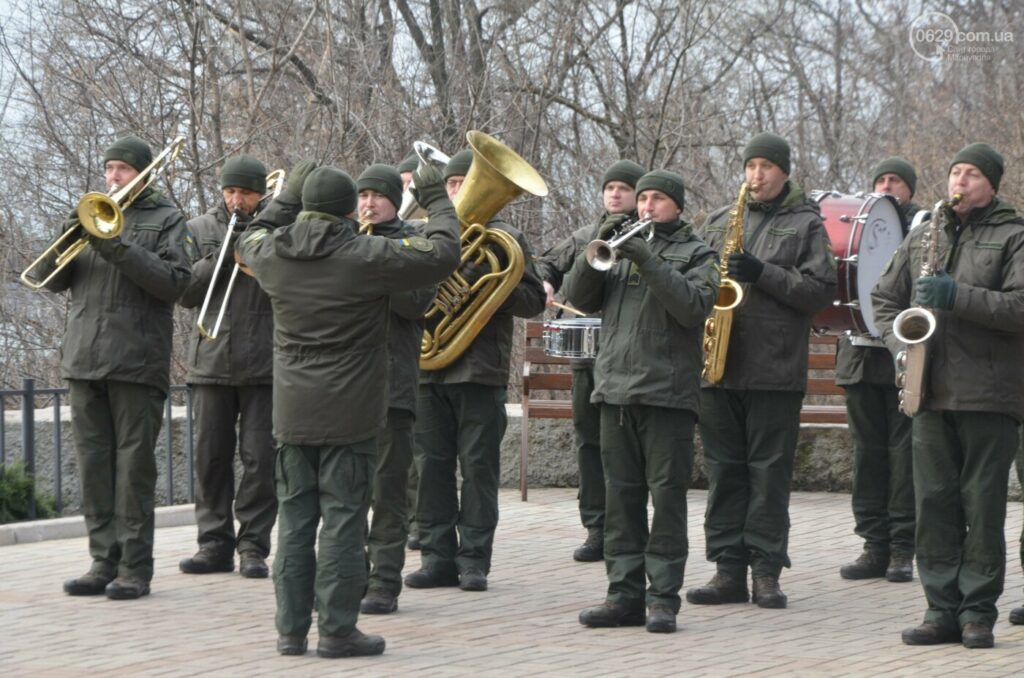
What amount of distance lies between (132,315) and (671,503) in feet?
9.00

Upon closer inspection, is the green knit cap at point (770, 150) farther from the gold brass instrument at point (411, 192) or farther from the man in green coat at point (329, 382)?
the man in green coat at point (329, 382)

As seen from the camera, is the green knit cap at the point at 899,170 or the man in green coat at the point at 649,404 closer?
the man in green coat at the point at 649,404

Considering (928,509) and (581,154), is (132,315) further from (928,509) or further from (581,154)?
(581,154)

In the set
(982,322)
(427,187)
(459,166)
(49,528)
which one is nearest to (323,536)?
(427,187)

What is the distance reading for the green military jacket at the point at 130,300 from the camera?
8.32 m

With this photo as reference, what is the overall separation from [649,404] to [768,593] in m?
1.25

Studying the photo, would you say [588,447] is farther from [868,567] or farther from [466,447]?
[868,567]

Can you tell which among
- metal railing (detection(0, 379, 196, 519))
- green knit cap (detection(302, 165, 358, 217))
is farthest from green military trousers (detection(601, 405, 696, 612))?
metal railing (detection(0, 379, 196, 519))

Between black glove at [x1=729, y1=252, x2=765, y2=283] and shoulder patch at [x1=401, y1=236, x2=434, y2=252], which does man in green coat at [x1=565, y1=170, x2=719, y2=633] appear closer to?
black glove at [x1=729, y1=252, x2=765, y2=283]

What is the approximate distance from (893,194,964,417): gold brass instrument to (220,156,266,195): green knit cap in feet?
11.1

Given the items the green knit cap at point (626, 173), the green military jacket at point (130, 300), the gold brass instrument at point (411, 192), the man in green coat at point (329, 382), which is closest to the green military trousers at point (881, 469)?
the green knit cap at point (626, 173)

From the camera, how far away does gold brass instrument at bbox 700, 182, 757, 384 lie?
8273 millimetres

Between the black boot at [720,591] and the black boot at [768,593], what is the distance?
11 cm

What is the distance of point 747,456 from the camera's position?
27.9 feet
